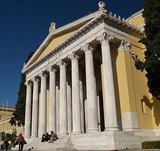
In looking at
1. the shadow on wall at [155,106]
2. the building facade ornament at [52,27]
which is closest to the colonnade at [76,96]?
the shadow on wall at [155,106]

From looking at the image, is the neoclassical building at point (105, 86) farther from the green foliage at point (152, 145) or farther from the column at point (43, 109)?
the green foliage at point (152, 145)

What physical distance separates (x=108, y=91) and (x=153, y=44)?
17.2 ft

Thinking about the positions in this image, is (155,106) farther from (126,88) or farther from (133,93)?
(126,88)

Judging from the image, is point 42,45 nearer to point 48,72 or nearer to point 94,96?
point 48,72

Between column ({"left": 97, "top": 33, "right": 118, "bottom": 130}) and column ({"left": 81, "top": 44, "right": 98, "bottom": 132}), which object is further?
column ({"left": 81, "top": 44, "right": 98, "bottom": 132})

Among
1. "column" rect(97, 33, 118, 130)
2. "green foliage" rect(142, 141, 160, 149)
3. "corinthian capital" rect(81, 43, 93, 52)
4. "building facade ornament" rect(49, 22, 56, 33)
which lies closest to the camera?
"green foliage" rect(142, 141, 160, 149)

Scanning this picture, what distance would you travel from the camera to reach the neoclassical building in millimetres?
19156

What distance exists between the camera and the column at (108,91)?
18.8 m

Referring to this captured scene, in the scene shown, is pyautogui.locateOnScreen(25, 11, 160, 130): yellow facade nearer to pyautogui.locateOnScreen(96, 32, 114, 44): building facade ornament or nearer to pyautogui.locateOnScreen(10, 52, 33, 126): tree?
pyautogui.locateOnScreen(96, 32, 114, 44): building facade ornament

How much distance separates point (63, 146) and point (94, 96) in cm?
518

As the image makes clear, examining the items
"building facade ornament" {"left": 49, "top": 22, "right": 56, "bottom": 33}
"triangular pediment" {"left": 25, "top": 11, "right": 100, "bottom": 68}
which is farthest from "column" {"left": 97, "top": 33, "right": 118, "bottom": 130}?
"building facade ornament" {"left": 49, "top": 22, "right": 56, "bottom": 33}

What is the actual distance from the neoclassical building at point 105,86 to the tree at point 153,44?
8.57ft

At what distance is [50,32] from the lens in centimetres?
2947

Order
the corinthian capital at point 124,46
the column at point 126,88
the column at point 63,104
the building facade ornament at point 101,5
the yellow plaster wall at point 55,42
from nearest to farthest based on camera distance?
the column at point 126,88, the building facade ornament at point 101,5, the corinthian capital at point 124,46, the column at point 63,104, the yellow plaster wall at point 55,42
